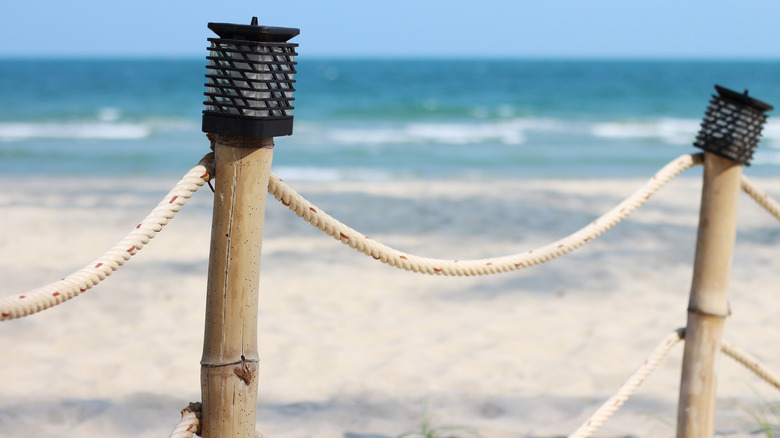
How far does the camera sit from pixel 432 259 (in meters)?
1.56

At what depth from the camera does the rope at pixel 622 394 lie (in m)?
1.95

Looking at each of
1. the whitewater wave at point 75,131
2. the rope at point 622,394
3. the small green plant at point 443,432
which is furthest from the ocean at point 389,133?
the rope at point 622,394

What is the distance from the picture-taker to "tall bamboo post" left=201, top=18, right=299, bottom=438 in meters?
1.21

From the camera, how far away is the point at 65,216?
240 inches

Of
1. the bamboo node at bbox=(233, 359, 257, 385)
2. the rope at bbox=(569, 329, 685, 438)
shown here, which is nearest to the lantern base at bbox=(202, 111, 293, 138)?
the bamboo node at bbox=(233, 359, 257, 385)

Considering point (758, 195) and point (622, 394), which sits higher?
point (758, 195)

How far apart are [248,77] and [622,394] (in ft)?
4.71

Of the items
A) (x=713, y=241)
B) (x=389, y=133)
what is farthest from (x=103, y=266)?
(x=389, y=133)

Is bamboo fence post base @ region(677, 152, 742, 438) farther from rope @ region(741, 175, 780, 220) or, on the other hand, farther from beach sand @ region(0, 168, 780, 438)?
beach sand @ region(0, 168, 780, 438)

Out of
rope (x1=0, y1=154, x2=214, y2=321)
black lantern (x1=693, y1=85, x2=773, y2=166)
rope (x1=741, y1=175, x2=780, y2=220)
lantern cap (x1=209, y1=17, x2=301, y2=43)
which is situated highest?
black lantern (x1=693, y1=85, x2=773, y2=166)

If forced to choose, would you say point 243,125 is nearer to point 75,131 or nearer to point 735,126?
point 735,126

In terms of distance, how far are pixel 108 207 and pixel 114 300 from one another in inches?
109

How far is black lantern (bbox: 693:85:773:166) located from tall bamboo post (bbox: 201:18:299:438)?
4.25 feet

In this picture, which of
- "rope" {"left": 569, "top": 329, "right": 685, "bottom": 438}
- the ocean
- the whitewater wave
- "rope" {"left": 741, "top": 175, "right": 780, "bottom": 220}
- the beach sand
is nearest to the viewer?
"rope" {"left": 569, "top": 329, "right": 685, "bottom": 438}
